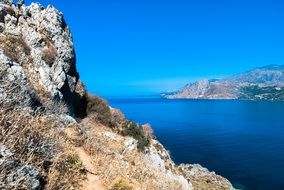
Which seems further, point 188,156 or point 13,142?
point 188,156

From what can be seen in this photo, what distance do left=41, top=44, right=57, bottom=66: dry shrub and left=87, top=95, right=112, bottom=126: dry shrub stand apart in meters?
7.89

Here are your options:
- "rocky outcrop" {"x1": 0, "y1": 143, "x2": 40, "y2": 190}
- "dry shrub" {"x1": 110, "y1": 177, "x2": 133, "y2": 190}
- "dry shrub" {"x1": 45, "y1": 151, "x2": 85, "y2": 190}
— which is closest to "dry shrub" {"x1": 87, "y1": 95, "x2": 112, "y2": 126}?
"dry shrub" {"x1": 110, "y1": 177, "x2": 133, "y2": 190}

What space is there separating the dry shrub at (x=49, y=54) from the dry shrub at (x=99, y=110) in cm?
789

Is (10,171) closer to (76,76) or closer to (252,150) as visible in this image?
(76,76)

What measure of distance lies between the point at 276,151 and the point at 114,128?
113 meters

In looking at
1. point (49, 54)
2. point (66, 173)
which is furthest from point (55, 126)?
point (49, 54)

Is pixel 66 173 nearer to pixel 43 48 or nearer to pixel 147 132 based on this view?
pixel 43 48

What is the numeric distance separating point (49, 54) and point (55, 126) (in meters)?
22.4

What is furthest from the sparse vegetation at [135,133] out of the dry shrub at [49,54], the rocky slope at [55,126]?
the dry shrub at [49,54]

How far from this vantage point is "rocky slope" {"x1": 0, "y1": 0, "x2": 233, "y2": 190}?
8.13 meters

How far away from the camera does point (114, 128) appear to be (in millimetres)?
41344

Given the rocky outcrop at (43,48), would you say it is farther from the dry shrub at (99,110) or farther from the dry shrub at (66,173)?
the dry shrub at (66,173)

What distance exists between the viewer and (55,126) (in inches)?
510

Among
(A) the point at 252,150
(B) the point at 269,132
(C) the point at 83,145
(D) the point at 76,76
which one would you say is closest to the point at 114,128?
(D) the point at 76,76
